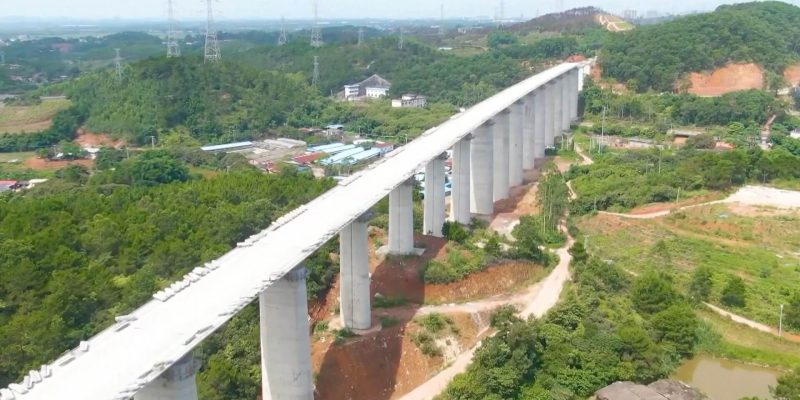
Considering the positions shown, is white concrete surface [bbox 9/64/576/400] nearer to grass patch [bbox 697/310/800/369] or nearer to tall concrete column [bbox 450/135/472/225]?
tall concrete column [bbox 450/135/472/225]

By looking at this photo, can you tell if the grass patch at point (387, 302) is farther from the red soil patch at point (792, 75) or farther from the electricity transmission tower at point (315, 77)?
the red soil patch at point (792, 75)

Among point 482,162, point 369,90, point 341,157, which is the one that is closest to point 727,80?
point 369,90

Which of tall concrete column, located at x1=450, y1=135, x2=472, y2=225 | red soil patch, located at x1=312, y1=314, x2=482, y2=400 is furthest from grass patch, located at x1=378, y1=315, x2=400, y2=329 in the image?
tall concrete column, located at x1=450, y1=135, x2=472, y2=225

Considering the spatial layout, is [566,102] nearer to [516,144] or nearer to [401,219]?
[516,144]

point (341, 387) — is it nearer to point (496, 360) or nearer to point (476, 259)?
point (496, 360)

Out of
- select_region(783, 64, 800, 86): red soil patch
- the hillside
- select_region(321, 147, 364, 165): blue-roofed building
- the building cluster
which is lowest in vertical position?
select_region(321, 147, 364, 165): blue-roofed building

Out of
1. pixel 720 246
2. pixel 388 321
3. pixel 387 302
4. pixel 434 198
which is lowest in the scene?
pixel 720 246
